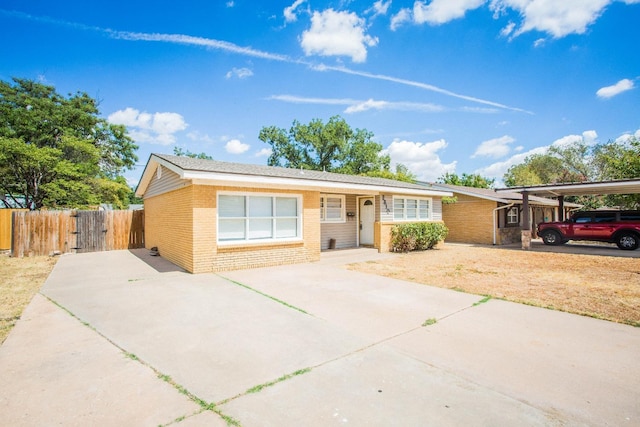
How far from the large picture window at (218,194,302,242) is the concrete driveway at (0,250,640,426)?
10.3ft

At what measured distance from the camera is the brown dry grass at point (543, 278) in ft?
19.5

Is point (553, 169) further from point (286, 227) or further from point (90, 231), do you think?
point (90, 231)

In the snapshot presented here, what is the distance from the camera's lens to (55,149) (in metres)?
18.9

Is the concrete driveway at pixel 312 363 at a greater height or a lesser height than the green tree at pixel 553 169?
lesser

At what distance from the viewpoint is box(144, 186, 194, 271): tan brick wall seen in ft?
29.2

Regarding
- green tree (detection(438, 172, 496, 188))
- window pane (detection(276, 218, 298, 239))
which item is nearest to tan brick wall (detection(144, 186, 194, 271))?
window pane (detection(276, 218, 298, 239))

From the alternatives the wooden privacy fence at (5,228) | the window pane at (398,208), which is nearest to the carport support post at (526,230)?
the window pane at (398,208)

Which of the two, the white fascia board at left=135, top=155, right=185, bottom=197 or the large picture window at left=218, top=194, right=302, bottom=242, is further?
the white fascia board at left=135, top=155, right=185, bottom=197

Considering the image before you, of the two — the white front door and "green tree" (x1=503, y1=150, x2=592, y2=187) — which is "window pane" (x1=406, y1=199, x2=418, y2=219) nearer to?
the white front door

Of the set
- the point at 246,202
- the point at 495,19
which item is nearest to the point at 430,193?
the point at 495,19

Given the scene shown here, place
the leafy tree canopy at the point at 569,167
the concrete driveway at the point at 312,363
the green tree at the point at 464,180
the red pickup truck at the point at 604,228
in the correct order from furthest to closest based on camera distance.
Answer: the leafy tree canopy at the point at 569,167 → the green tree at the point at 464,180 → the red pickup truck at the point at 604,228 → the concrete driveway at the point at 312,363

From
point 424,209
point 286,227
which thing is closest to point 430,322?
point 286,227

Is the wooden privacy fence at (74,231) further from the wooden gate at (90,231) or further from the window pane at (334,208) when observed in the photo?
the window pane at (334,208)

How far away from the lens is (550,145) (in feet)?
154
